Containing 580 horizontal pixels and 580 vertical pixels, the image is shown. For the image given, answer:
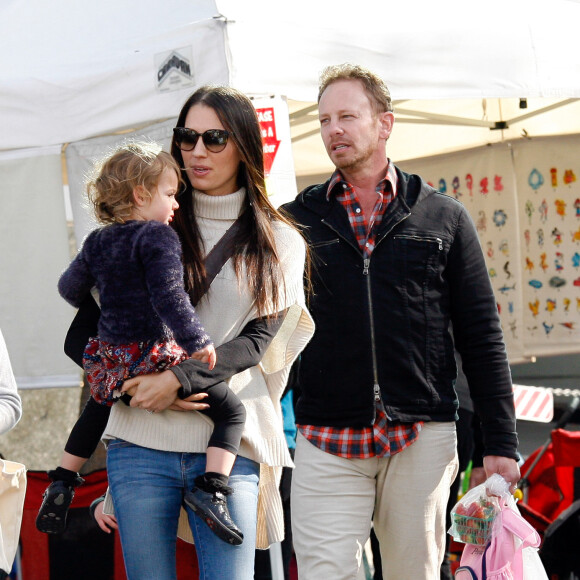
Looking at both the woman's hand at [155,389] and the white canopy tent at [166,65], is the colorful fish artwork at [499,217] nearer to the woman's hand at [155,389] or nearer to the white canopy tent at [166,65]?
the white canopy tent at [166,65]

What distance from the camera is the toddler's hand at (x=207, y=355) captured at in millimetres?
2312

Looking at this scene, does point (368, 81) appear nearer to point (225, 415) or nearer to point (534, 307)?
point (225, 415)

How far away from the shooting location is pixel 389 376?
300cm

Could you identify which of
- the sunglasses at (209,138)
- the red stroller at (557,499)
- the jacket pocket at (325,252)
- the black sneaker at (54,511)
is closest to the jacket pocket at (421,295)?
the jacket pocket at (325,252)

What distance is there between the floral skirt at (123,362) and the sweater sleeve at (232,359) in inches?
1.5

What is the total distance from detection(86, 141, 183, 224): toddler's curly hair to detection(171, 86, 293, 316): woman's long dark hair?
186mm

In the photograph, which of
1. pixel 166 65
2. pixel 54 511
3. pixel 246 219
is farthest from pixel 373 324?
pixel 166 65

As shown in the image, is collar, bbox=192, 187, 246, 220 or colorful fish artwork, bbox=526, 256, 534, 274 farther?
colorful fish artwork, bbox=526, 256, 534, 274

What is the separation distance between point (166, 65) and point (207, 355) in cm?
218

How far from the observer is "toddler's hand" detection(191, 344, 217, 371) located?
2312 millimetres

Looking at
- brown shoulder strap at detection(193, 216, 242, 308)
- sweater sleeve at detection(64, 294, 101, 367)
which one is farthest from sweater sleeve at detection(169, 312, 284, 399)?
sweater sleeve at detection(64, 294, 101, 367)

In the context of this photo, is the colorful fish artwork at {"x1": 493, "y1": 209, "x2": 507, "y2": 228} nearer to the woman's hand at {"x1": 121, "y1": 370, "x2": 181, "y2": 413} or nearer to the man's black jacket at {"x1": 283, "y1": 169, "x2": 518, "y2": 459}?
the man's black jacket at {"x1": 283, "y1": 169, "x2": 518, "y2": 459}

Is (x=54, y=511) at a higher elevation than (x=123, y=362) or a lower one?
lower

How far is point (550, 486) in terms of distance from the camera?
4.57 meters
